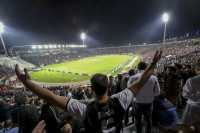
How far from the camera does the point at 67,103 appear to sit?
143 cm

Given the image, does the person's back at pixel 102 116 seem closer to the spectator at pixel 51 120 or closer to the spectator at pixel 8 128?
the spectator at pixel 51 120

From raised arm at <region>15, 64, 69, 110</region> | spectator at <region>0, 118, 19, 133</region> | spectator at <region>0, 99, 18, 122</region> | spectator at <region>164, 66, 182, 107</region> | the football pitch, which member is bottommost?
the football pitch

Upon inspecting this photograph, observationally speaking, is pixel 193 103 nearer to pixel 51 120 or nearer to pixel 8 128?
pixel 51 120

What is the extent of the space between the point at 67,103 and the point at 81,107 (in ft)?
0.71

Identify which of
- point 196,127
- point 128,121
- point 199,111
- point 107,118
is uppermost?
point 107,118

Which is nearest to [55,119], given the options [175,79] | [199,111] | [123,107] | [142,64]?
[123,107]

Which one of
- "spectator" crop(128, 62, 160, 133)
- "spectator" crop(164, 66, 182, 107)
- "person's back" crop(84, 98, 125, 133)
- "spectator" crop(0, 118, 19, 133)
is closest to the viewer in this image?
"person's back" crop(84, 98, 125, 133)

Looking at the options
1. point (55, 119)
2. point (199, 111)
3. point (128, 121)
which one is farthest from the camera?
point (128, 121)

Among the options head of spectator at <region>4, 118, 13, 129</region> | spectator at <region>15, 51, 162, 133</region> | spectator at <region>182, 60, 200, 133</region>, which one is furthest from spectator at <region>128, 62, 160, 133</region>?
head of spectator at <region>4, 118, 13, 129</region>

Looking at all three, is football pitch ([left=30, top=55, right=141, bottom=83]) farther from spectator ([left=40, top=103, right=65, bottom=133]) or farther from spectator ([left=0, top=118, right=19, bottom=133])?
spectator ([left=40, top=103, right=65, bottom=133])

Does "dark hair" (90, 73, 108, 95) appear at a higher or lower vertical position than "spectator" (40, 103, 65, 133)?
higher

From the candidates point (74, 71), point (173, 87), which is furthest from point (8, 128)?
point (74, 71)

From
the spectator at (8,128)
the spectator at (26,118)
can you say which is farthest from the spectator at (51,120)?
the spectator at (8,128)

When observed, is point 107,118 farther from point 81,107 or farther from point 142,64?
point 142,64
